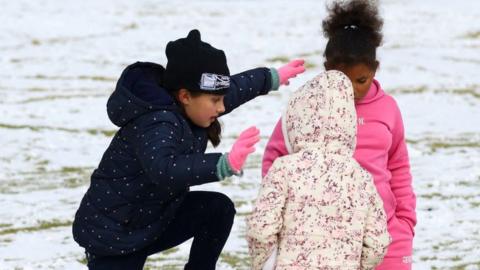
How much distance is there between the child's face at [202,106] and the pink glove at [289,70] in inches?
21.2

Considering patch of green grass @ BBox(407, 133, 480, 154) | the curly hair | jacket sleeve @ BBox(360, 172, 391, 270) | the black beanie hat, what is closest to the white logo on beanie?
the black beanie hat

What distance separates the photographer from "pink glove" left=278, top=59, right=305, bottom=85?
459 cm

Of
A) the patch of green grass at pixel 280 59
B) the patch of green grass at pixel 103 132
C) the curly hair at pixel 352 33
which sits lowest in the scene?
the patch of green grass at pixel 280 59

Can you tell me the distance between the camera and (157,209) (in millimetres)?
4203

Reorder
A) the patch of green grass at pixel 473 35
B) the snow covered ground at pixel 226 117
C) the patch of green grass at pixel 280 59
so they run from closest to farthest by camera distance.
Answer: the snow covered ground at pixel 226 117, the patch of green grass at pixel 280 59, the patch of green grass at pixel 473 35

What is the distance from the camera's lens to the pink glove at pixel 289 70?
4590 mm

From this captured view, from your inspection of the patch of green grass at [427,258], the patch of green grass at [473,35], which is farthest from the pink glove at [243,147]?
the patch of green grass at [473,35]

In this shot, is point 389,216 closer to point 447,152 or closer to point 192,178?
point 192,178

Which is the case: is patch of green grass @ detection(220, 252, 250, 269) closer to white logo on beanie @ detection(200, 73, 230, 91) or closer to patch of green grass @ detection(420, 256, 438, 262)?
patch of green grass @ detection(420, 256, 438, 262)

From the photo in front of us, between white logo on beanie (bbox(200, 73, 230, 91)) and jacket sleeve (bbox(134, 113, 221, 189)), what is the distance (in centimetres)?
19

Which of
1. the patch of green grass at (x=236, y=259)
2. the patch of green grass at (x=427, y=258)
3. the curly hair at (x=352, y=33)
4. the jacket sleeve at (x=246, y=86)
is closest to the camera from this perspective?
the curly hair at (x=352, y=33)

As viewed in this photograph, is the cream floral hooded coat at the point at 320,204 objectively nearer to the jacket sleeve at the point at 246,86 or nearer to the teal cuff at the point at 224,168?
the teal cuff at the point at 224,168

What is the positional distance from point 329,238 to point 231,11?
21.9 m

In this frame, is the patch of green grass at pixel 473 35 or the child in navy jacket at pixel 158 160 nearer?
the child in navy jacket at pixel 158 160
